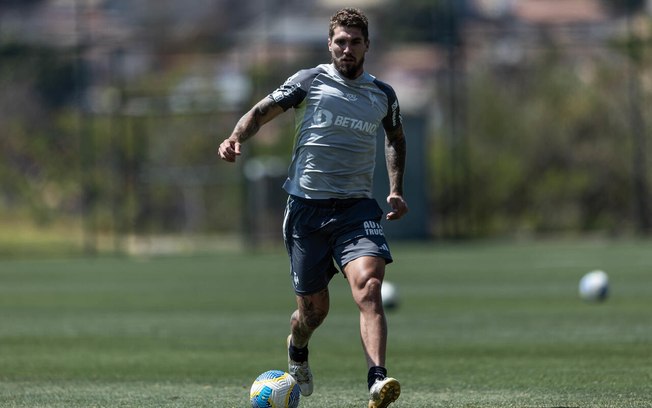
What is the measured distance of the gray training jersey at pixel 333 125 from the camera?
7852 millimetres

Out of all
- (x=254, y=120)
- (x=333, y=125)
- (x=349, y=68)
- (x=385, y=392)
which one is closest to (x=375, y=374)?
(x=385, y=392)

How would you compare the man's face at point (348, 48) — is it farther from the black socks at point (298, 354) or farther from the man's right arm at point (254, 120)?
the black socks at point (298, 354)

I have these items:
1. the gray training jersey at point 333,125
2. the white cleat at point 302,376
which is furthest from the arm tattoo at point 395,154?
the white cleat at point 302,376

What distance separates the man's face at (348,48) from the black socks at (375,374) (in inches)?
71.7

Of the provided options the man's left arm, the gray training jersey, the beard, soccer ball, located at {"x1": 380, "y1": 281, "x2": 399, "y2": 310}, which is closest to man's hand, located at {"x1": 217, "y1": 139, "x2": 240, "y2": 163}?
the gray training jersey

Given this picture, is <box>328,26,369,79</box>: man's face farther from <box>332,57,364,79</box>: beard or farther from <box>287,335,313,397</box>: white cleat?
<box>287,335,313,397</box>: white cleat

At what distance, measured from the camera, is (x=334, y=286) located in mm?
19281

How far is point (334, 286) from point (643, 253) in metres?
8.80

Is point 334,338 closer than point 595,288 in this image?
Yes

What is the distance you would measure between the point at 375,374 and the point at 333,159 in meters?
1.44

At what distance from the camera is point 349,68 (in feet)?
25.6

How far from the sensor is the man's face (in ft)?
25.2

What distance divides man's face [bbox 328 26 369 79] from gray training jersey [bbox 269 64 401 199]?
0.29 ft

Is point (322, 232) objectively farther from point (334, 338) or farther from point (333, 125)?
point (334, 338)
